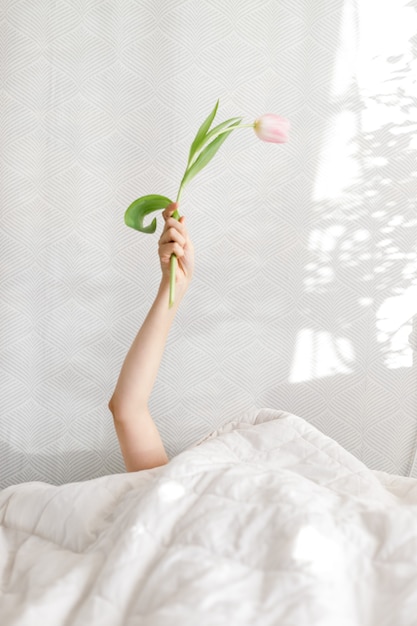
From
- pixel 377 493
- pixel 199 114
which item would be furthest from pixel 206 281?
pixel 377 493

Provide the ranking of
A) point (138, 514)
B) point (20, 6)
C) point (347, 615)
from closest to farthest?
1. point (347, 615)
2. point (138, 514)
3. point (20, 6)

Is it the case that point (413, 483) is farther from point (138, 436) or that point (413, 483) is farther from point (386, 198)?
point (386, 198)

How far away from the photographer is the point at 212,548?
1.02m

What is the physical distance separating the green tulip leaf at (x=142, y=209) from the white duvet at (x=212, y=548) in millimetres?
415

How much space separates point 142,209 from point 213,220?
1.27ft

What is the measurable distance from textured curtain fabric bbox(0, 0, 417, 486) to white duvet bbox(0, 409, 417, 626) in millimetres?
454

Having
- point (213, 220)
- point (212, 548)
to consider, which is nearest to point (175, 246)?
point (213, 220)

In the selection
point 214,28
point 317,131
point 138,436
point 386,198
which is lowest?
point 138,436

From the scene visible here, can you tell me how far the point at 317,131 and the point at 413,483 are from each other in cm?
84

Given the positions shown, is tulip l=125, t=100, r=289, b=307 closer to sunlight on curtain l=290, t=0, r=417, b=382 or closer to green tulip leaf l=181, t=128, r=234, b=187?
green tulip leaf l=181, t=128, r=234, b=187

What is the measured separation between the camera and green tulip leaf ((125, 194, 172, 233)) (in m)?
1.36

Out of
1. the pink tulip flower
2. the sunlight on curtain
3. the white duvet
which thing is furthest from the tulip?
the sunlight on curtain

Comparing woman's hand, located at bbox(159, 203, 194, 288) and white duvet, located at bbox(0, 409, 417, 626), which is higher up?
woman's hand, located at bbox(159, 203, 194, 288)

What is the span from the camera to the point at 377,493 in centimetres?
124
